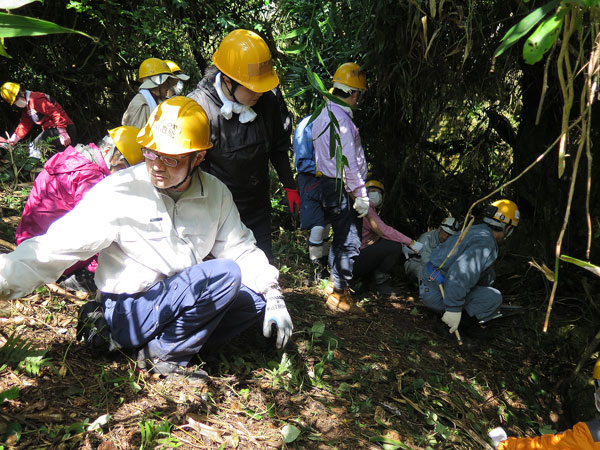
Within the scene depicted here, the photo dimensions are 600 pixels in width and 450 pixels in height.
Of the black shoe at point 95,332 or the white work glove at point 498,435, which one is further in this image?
the white work glove at point 498,435

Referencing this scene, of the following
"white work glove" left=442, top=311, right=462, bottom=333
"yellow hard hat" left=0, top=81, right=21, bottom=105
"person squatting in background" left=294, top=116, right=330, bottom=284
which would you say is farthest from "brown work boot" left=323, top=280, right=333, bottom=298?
Result: "yellow hard hat" left=0, top=81, right=21, bottom=105

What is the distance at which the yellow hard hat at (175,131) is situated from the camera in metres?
2.15

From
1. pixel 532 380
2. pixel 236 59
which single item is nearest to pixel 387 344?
pixel 532 380

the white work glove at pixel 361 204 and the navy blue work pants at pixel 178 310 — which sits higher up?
the navy blue work pants at pixel 178 310

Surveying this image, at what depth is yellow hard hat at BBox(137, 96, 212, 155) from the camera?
215 centimetres

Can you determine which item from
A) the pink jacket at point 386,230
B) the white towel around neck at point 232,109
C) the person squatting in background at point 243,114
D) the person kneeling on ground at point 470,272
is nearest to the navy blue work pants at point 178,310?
the person squatting in background at point 243,114

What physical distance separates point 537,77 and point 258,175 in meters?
2.72

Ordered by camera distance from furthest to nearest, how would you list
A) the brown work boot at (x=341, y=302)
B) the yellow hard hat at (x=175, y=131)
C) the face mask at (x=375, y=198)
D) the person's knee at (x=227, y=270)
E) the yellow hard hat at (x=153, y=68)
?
the yellow hard hat at (x=153, y=68) < the face mask at (x=375, y=198) < the brown work boot at (x=341, y=302) < the person's knee at (x=227, y=270) < the yellow hard hat at (x=175, y=131)

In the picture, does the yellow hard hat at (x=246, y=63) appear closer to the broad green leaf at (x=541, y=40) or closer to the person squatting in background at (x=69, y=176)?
the person squatting in background at (x=69, y=176)

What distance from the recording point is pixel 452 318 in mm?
3627

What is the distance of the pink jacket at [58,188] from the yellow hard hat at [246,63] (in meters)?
1.06

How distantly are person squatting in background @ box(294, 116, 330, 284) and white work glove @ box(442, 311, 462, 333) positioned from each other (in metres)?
1.20

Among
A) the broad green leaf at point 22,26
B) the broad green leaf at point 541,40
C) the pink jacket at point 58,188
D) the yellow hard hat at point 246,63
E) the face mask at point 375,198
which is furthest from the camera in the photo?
the face mask at point 375,198

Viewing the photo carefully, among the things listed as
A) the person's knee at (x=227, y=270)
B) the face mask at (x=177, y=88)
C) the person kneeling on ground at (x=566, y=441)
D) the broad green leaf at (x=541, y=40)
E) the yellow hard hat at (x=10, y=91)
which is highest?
the broad green leaf at (x=541, y=40)
